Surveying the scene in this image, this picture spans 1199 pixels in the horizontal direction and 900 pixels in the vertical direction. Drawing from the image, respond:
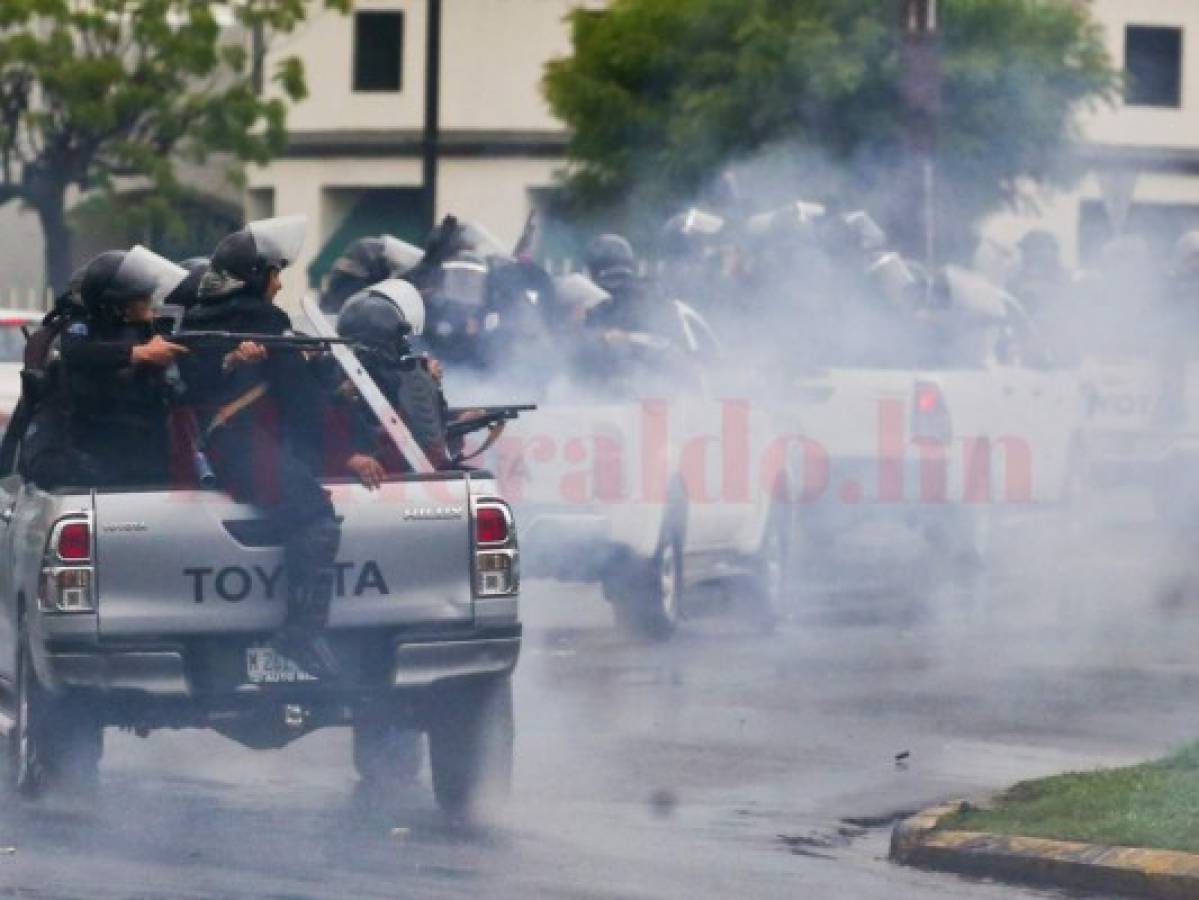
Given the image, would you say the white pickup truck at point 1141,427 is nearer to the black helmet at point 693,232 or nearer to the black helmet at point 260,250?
the black helmet at point 693,232

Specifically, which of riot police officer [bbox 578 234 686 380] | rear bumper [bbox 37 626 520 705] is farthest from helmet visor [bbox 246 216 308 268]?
riot police officer [bbox 578 234 686 380]

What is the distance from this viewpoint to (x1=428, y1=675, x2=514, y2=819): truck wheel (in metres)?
11.1

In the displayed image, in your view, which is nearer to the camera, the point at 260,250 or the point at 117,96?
the point at 260,250

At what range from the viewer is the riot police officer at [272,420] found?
10633 mm

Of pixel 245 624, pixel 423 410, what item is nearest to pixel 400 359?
pixel 423 410

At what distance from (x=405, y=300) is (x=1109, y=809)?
11.0ft

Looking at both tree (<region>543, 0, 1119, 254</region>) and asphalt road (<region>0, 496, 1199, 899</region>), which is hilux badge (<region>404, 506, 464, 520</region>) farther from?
tree (<region>543, 0, 1119, 254</region>)

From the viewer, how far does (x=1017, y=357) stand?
2403 cm

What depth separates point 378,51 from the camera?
59.5 m

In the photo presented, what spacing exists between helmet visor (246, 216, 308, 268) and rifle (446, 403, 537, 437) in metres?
1.38

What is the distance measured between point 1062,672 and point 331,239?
1650 inches

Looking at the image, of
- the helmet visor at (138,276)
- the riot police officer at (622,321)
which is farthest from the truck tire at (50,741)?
the riot police officer at (622,321)

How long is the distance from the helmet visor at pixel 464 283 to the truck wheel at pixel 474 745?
24.2ft

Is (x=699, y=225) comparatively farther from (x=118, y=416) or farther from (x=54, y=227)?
(x=54, y=227)
